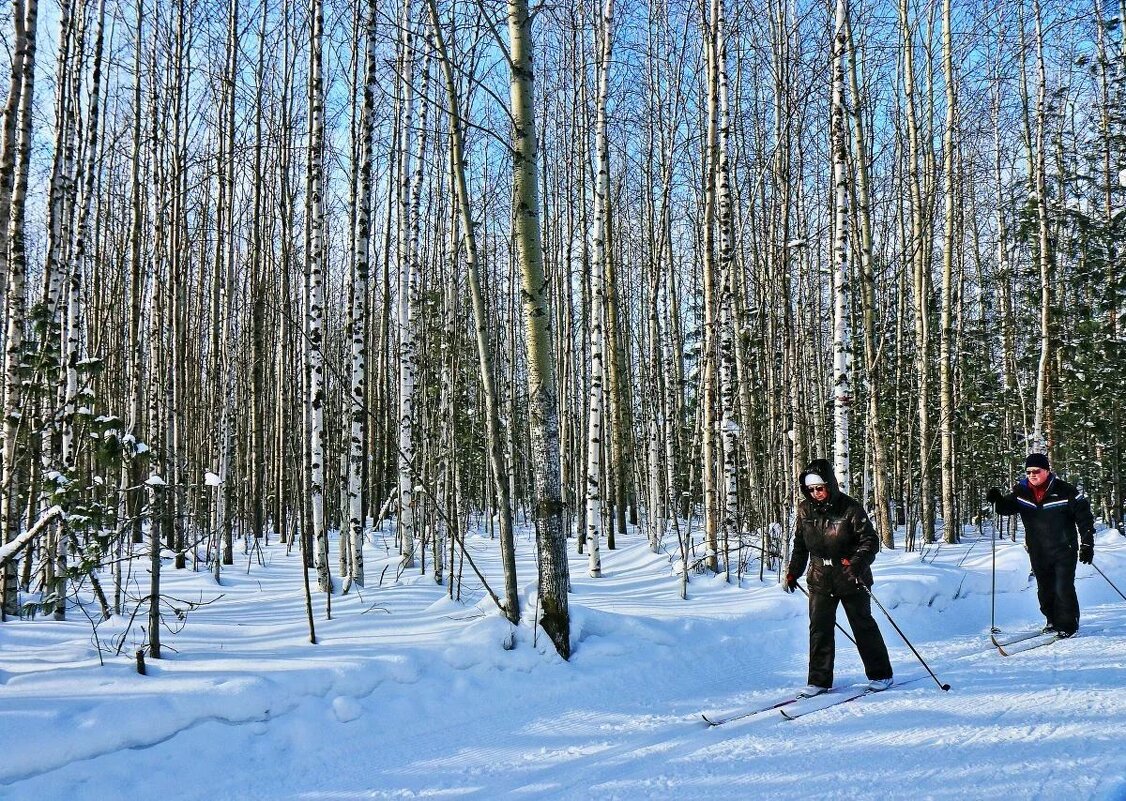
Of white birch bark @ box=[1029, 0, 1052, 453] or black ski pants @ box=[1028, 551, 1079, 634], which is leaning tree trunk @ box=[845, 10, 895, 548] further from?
black ski pants @ box=[1028, 551, 1079, 634]

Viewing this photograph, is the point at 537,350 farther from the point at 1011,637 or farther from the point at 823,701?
the point at 1011,637

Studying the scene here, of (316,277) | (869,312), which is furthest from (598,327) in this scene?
(869,312)

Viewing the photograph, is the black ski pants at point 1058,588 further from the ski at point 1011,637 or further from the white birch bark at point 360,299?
the white birch bark at point 360,299

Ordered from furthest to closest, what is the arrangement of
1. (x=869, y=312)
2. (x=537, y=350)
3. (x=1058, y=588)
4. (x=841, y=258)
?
(x=869, y=312) < (x=841, y=258) < (x=1058, y=588) < (x=537, y=350)

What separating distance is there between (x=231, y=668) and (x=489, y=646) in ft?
5.52

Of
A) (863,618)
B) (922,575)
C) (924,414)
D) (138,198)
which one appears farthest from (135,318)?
(924,414)

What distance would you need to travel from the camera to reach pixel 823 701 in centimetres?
456

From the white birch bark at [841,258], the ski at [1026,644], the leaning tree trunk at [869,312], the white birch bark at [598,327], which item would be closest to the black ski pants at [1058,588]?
the ski at [1026,644]

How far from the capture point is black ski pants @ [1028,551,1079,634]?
6.42 m

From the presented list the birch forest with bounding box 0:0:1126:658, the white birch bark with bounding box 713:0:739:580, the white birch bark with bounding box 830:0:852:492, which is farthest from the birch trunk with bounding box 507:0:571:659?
the white birch bark with bounding box 830:0:852:492

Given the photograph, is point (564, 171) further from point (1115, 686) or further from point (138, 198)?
point (1115, 686)

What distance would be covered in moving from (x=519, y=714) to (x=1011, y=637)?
4.86m

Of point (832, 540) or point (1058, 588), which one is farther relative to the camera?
point (1058, 588)

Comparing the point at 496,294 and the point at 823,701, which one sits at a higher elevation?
the point at 496,294
